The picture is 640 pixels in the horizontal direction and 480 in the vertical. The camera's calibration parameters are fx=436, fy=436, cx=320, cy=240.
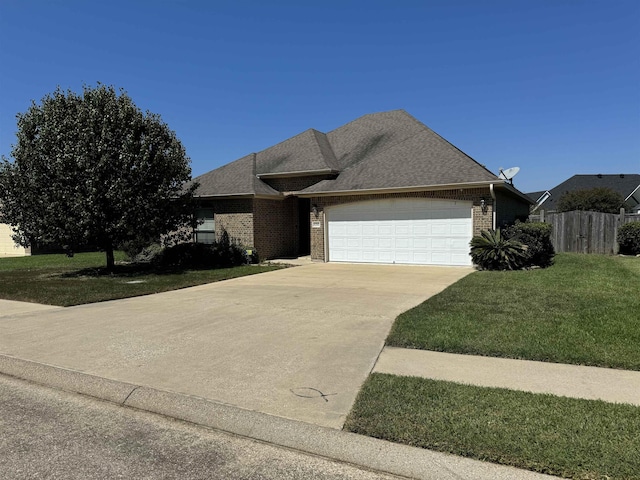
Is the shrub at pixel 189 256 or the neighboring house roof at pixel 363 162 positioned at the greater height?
the neighboring house roof at pixel 363 162

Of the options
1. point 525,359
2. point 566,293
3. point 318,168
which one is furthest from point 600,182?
point 525,359

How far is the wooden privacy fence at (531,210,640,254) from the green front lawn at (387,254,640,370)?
8.79 meters

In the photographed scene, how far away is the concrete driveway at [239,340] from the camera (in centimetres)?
455

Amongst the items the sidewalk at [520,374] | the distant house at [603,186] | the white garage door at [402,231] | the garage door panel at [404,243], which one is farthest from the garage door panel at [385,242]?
the distant house at [603,186]

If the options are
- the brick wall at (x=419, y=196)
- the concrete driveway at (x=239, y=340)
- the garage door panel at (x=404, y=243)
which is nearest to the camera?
the concrete driveway at (x=239, y=340)

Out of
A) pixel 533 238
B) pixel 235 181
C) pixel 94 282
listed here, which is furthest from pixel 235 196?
pixel 533 238

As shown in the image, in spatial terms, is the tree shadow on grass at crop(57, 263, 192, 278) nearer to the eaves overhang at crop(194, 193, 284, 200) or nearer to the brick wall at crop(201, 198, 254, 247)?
the brick wall at crop(201, 198, 254, 247)

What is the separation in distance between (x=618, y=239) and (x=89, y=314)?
19.7 meters

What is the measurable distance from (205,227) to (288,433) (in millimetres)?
16687

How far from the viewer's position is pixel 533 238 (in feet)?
45.3

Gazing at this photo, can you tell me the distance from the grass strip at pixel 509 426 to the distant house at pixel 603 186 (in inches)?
1990

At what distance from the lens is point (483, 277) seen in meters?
12.0

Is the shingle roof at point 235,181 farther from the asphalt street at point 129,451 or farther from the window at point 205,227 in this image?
the asphalt street at point 129,451

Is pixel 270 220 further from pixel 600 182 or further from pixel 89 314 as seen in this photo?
pixel 600 182
